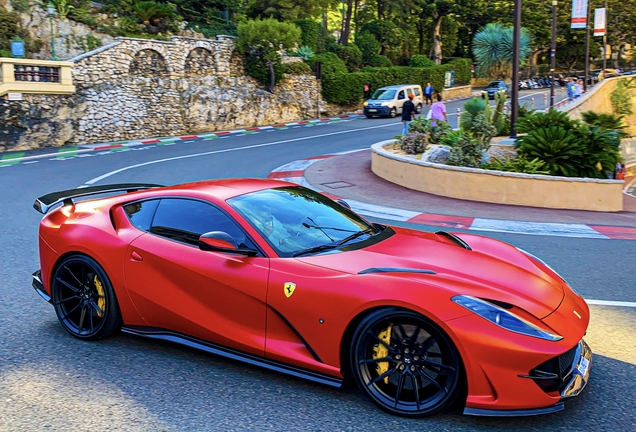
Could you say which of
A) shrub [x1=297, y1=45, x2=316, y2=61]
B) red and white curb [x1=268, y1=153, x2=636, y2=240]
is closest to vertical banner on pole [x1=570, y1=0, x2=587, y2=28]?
shrub [x1=297, y1=45, x2=316, y2=61]

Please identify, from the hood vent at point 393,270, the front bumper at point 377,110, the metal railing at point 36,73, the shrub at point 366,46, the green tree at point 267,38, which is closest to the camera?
the hood vent at point 393,270

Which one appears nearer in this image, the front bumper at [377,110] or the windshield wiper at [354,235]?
the windshield wiper at [354,235]

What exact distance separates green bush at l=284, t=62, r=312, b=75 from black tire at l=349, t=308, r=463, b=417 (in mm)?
33930

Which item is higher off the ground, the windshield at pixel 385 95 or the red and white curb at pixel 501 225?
the windshield at pixel 385 95

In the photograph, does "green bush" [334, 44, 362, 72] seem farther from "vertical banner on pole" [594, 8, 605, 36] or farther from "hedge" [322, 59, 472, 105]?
"vertical banner on pole" [594, 8, 605, 36]

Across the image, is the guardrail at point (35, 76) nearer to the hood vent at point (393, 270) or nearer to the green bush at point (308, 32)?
the green bush at point (308, 32)

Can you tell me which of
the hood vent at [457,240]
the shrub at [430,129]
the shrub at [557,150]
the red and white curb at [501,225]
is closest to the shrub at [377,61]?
the shrub at [430,129]

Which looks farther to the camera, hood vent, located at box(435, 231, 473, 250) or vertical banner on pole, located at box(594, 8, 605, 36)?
vertical banner on pole, located at box(594, 8, 605, 36)

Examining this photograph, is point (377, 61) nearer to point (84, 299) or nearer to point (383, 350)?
point (84, 299)

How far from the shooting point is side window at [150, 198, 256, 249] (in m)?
4.74

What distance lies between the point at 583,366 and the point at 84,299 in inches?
152

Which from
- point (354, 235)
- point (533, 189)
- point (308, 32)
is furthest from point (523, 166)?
point (308, 32)

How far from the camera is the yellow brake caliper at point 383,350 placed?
154 inches

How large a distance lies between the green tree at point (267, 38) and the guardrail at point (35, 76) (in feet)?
33.9
